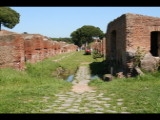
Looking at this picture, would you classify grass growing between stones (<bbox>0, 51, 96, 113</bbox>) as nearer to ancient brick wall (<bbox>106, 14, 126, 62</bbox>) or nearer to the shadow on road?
ancient brick wall (<bbox>106, 14, 126, 62</bbox>)

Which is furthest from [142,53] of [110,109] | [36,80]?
[110,109]

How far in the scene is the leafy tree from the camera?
72800 millimetres

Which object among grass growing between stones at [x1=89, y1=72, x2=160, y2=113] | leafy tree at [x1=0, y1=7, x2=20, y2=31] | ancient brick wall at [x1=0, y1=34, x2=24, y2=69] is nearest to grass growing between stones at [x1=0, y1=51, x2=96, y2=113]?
ancient brick wall at [x1=0, y1=34, x2=24, y2=69]

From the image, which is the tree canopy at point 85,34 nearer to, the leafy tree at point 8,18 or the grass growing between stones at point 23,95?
the leafy tree at point 8,18

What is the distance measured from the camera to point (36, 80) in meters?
11.9

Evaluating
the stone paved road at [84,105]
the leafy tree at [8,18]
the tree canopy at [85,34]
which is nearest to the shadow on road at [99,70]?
the stone paved road at [84,105]

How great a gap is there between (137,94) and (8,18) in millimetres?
69073

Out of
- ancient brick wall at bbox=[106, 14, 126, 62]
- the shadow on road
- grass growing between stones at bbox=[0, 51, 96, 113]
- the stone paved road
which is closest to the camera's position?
the stone paved road

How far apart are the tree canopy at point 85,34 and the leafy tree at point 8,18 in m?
34.9

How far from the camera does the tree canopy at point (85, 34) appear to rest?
108m

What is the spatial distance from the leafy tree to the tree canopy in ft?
114
